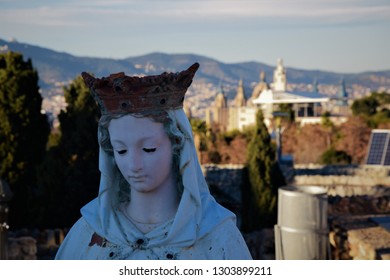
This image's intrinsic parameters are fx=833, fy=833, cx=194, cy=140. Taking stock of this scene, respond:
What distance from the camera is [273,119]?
28594 millimetres

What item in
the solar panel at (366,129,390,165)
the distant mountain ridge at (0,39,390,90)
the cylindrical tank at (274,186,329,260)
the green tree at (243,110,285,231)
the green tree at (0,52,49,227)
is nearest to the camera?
the distant mountain ridge at (0,39,390,90)

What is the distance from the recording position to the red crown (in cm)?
248

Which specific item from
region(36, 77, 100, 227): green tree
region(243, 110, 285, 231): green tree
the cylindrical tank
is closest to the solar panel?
region(243, 110, 285, 231): green tree

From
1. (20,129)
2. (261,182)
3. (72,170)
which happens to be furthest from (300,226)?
(20,129)

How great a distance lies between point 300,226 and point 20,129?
26.6 ft

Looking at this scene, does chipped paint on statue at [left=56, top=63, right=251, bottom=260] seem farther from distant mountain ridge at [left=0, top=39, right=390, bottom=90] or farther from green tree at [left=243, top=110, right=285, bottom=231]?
green tree at [left=243, top=110, right=285, bottom=231]

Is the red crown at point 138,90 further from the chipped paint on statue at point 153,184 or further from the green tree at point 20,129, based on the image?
the green tree at point 20,129

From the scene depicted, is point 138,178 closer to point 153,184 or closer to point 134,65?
point 153,184

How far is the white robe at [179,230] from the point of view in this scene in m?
2.52

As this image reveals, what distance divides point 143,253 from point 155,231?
76mm

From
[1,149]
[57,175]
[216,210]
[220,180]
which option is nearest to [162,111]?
[216,210]

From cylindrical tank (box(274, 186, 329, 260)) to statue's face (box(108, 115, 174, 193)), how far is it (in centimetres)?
390

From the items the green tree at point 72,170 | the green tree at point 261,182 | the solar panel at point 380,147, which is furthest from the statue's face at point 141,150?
the solar panel at point 380,147
